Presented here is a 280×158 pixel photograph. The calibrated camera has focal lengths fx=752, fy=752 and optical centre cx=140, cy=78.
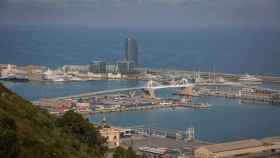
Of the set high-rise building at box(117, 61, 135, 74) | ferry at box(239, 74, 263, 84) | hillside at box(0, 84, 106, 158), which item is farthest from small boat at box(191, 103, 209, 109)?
hillside at box(0, 84, 106, 158)

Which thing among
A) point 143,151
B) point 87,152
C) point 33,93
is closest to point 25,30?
point 33,93

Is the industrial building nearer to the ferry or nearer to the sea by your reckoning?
the sea

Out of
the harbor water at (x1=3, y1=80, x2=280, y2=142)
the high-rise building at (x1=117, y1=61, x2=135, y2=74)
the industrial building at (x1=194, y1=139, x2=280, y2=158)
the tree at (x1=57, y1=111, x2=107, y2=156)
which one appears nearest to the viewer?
the tree at (x1=57, y1=111, x2=107, y2=156)

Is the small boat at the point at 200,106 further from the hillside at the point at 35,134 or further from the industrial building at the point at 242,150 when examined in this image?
the hillside at the point at 35,134

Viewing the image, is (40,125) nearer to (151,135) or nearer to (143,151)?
(143,151)

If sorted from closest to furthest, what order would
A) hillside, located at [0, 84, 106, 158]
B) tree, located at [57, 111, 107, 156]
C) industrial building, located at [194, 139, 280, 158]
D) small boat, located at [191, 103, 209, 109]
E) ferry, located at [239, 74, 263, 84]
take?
hillside, located at [0, 84, 106, 158] → tree, located at [57, 111, 107, 156] → industrial building, located at [194, 139, 280, 158] → small boat, located at [191, 103, 209, 109] → ferry, located at [239, 74, 263, 84]

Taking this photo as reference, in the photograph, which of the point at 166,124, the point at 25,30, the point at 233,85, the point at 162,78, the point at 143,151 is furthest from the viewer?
the point at 25,30

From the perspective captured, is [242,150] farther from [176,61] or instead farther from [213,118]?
[176,61]

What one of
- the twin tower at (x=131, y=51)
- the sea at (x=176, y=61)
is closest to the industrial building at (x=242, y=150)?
the sea at (x=176, y=61)
